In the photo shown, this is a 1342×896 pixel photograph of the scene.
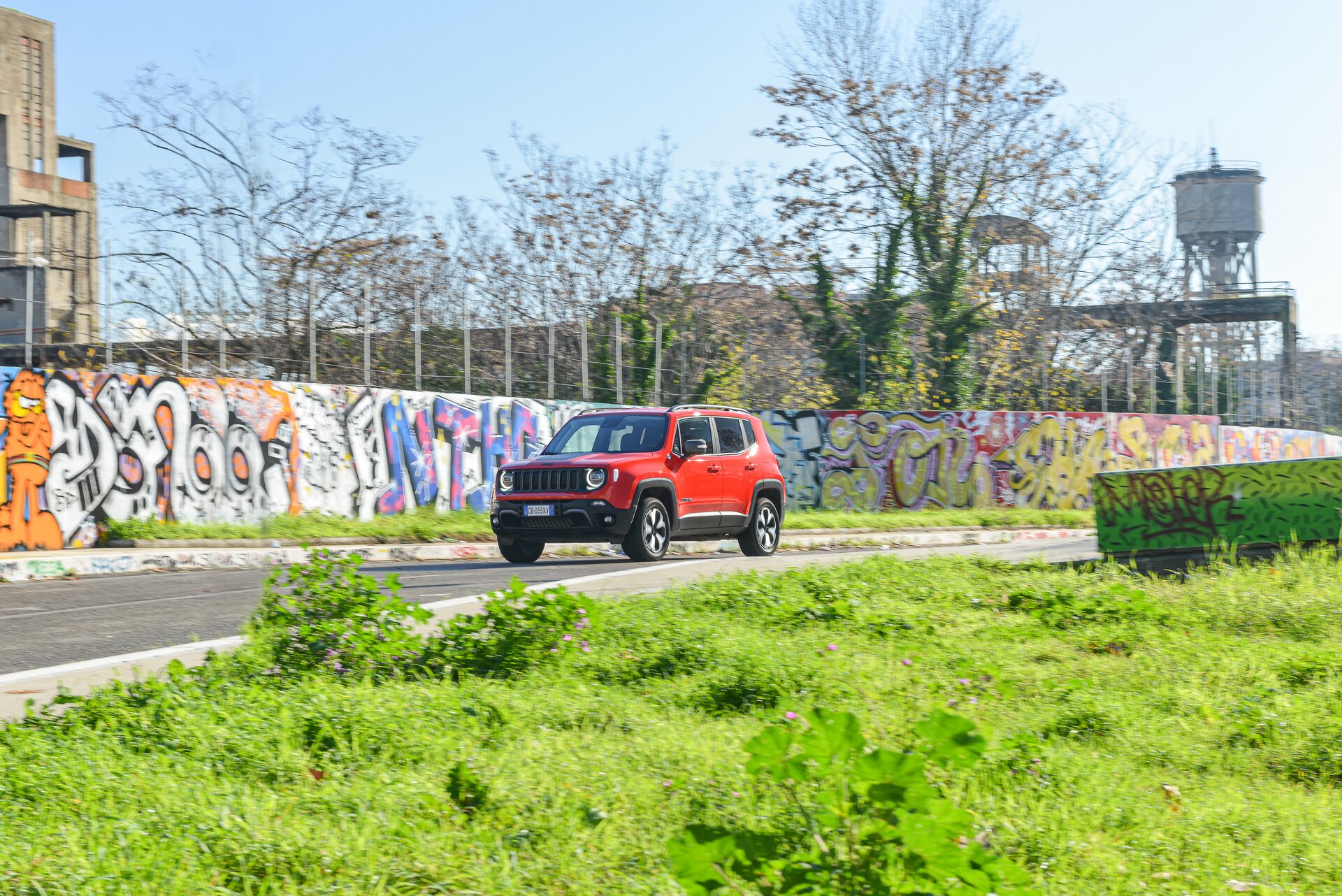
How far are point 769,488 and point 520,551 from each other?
3.66m

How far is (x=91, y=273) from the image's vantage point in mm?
18328

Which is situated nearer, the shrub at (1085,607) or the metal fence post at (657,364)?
the shrub at (1085,607)

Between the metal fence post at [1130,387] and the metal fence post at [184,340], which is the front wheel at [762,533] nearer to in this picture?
the metal fence post at [184,340]

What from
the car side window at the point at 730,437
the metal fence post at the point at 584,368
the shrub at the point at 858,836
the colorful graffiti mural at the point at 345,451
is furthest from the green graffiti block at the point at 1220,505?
the metal fence post at the point at 584,368

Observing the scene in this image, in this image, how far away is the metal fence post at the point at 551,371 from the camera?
23328 millimetres

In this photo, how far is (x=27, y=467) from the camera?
14.3 m

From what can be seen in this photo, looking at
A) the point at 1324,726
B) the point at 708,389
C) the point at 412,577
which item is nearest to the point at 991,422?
the point at 708,389

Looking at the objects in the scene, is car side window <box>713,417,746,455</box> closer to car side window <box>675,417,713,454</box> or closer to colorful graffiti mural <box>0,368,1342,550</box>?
car side window <box>675,417,713,454</box>

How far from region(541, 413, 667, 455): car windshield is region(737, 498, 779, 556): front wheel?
2145 millimetres

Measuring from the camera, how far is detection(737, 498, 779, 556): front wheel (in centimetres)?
1647

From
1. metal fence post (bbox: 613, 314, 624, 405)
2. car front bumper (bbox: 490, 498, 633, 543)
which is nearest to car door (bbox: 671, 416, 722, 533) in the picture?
car front bumper (bbox: 490, 498, 633, 543)

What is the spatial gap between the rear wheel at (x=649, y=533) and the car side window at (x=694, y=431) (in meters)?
0.93

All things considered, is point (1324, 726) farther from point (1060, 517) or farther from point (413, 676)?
point (1060, 517)

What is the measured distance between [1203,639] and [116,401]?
13226 mm
